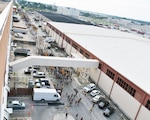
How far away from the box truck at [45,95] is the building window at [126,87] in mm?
9169

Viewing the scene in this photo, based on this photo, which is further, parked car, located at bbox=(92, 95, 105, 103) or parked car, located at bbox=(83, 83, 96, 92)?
parked car, located at bbox=(83, 83, 96, 92)

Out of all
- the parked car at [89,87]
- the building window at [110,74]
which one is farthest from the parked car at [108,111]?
the parked car at [89,87]

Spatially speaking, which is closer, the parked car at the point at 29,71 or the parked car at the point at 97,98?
the parked car at the point at 97,98

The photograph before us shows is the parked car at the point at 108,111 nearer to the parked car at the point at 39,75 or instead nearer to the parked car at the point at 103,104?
the parked car at the point at 103,104

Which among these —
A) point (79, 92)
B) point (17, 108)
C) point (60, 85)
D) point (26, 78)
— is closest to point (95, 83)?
point (79, 92)

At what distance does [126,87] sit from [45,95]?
448 inches

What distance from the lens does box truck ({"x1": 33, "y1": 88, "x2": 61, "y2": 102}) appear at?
24.7 metres

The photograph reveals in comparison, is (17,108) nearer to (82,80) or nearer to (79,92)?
(79,92)

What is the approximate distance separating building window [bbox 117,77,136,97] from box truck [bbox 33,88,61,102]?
9.17 metres

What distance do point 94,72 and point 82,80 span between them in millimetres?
2678

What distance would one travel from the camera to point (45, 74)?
3378 centimetres

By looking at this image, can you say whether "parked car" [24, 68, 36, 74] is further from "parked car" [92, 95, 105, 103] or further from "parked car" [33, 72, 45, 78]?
"parked car" [92, 95, 105, 103]

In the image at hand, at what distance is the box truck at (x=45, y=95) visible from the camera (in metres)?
24.7

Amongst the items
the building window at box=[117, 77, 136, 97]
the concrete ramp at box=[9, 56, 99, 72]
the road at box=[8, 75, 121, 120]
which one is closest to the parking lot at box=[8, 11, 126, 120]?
the road at box=[8, 75, 121, 120]
